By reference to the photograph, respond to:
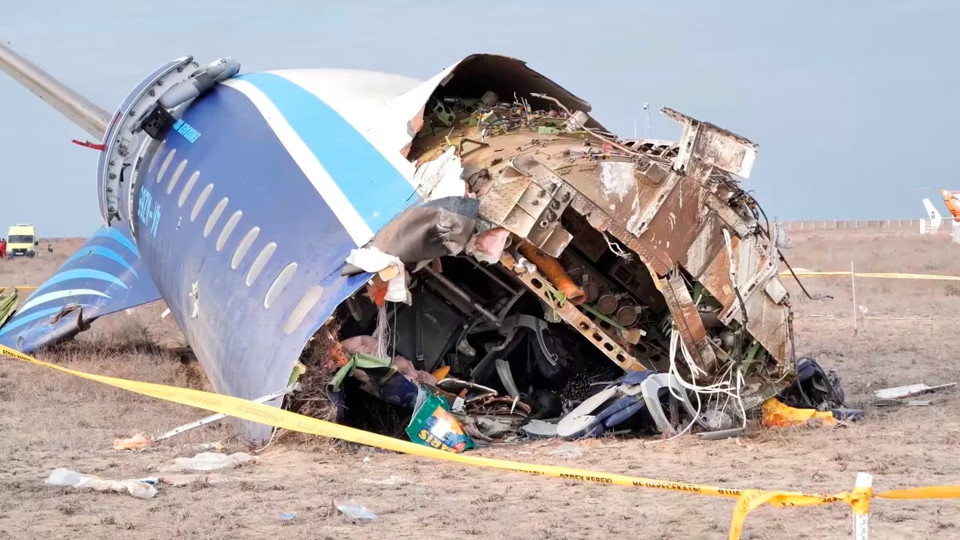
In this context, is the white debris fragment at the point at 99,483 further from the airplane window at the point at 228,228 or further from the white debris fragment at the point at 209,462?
the airplane window at the point at 228,228

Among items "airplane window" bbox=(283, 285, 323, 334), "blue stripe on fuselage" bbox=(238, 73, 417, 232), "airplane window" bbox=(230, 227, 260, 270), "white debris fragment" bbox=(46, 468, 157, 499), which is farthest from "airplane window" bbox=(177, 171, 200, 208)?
"white debris fragment" bbox=(46, 468, 157, 499)

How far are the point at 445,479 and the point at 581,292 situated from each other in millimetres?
2670

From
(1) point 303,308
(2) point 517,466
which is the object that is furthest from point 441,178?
(2) point 517,466

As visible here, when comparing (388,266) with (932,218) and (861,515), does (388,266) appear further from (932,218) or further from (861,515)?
(932,218)

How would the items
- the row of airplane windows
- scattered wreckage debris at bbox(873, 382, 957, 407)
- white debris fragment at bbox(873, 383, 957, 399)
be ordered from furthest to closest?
white debris fragment at bbox(873, 383, 957, 399)
scattered wreckage debris at bbox(873, 382, 957, 407)
the row of airplane windows

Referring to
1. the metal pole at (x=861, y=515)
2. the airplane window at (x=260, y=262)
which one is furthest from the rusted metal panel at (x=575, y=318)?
the metal pole at (x=861, y=515)

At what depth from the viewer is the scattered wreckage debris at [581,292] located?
1120cm

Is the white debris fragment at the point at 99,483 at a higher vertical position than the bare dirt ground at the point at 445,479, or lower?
higher

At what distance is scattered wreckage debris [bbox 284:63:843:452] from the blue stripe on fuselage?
0.33 m

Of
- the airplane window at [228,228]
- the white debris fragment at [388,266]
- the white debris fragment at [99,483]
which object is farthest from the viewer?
the airplane window at [228,228]

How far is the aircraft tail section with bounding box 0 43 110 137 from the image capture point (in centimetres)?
1991

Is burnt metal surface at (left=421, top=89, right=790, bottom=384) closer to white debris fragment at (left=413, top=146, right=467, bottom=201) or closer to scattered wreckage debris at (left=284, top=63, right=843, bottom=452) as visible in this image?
scattered wreckage debris at (left=284, top=63, right=843, bottom=452)

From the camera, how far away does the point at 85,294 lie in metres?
20.0

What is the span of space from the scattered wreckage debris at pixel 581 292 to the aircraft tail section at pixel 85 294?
8076 mm
